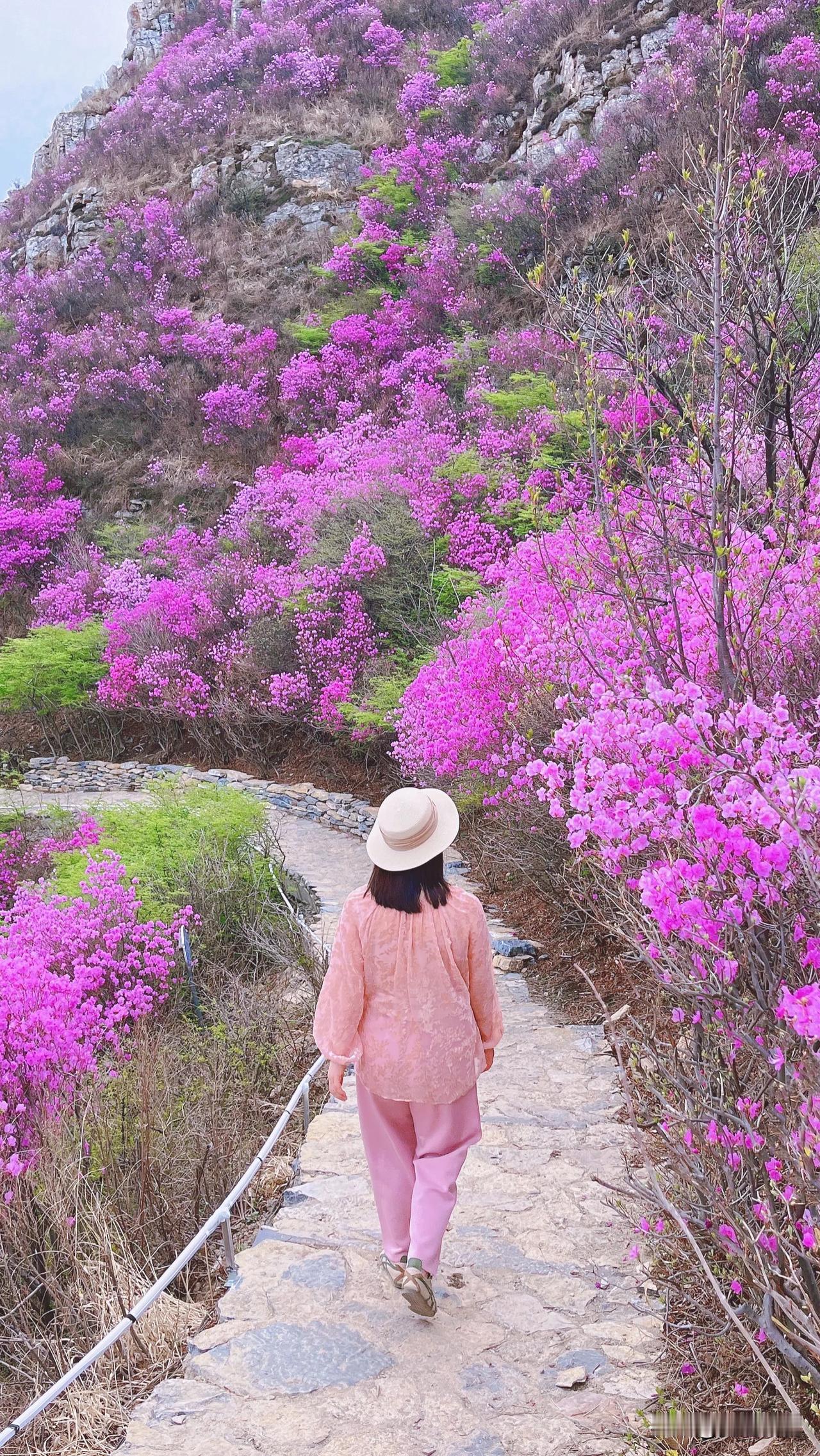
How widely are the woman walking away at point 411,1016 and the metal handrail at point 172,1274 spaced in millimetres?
574

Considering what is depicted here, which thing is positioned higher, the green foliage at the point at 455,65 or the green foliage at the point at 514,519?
the green foliage at the point at 455,65

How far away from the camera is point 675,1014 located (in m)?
2.44

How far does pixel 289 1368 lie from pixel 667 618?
3010 mm

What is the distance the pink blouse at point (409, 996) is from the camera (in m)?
2.77

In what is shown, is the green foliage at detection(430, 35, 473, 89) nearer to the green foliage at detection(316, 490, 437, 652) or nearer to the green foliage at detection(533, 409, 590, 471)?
the green foliage at detection(533, 409, 590, 471)

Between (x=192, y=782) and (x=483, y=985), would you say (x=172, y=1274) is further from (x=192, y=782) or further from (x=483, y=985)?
(x=192, y=782)

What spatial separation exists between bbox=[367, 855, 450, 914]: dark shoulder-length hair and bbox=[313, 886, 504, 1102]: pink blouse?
2 cm

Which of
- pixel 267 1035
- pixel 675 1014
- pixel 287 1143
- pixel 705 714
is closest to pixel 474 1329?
pixel 675 1014

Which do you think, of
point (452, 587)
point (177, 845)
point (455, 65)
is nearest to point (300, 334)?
point (455, 65)

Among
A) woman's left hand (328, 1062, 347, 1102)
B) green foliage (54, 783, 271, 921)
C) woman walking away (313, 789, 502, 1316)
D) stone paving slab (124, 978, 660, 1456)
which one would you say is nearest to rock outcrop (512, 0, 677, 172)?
green foliage (54, 783, 271, 921)

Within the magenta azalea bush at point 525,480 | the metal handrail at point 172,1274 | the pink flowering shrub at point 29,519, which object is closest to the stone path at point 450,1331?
the metal handrail at point 172,1274

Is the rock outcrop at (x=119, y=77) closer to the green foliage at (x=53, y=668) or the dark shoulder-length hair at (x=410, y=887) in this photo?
the green foliage at (x=53, y=668)

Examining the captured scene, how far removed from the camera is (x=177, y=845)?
7094 millimetres

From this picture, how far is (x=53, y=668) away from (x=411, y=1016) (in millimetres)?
12523
